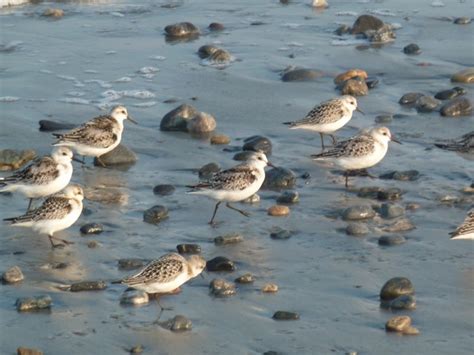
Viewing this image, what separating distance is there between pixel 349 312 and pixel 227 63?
8.97m

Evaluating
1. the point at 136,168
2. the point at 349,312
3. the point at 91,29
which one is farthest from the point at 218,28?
the point at 349,312

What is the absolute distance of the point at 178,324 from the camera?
9.52 meters

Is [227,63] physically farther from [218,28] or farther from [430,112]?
[430,112]

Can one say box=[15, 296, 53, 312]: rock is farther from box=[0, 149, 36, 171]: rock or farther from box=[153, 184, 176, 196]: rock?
box=[0, 149, 36, 171]: rock

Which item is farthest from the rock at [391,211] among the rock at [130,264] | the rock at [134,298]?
the rock at [134,298]

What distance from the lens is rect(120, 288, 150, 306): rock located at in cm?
1012

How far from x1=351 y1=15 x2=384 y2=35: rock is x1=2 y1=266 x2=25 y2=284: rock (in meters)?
10.6

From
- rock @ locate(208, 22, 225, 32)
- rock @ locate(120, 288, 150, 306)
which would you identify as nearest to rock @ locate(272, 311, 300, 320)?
rock @ locate(120, 288, 150, 306)

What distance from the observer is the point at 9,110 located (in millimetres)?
15836

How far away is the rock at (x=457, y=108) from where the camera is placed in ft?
51.2

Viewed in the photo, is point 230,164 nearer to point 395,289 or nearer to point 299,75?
point 299,75

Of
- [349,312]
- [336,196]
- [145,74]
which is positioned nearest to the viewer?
[349,312]

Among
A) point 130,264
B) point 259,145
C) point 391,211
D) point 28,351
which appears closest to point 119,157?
point 259,145

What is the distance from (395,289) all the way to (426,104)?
20.3 ft
